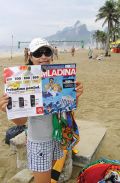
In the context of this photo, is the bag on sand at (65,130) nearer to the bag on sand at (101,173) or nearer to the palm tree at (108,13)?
the bag on sand at (101,173)

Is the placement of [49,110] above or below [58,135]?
above

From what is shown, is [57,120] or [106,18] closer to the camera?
[57,120]

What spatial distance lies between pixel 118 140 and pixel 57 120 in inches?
127

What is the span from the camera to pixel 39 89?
313 centimetres

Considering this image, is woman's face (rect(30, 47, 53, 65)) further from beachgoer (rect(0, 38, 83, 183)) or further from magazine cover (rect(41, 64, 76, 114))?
magazine cover (rect(41, 64, 76, 114))

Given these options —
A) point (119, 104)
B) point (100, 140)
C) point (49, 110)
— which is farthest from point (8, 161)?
point (119, 104)

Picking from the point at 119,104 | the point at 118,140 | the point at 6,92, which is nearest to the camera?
the point at 6,92

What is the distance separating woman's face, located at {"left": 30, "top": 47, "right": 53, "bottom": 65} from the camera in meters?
3.21

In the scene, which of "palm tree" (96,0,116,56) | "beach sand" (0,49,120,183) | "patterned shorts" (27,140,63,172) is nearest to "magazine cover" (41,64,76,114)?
"patterned shorts" (27,140,63,172)

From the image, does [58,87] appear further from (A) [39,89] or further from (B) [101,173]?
(B) [101,173]

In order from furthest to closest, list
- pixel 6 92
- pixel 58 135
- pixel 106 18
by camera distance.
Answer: pixel 106 18 → pixel 58 135 → pixel 6 92

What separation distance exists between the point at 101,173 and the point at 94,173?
9 cm

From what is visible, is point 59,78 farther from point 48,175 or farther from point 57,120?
point 48,175

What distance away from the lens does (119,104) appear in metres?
9.48
